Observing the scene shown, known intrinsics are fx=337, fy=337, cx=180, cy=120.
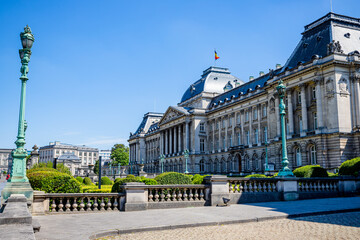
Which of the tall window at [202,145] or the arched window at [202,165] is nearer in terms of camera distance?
the arched window at [202,165]

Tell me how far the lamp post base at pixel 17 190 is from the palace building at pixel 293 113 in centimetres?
3745

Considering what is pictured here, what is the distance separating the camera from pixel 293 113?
4850cm

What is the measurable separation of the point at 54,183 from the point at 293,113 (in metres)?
40.7

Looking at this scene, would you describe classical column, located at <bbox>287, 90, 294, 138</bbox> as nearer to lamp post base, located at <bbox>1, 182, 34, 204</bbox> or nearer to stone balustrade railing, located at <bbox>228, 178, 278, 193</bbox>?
stone balustrade railing, located at <bbox>228, 178, 278, 193</bbox>

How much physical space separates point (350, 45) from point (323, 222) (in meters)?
41.7

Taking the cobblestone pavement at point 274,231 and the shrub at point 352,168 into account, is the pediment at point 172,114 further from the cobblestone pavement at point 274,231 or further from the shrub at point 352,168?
the cobblestone pavement at point 274,231

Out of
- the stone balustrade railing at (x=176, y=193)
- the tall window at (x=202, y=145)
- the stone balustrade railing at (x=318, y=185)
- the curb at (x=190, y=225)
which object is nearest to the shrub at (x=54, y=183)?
the stone balustrade railing at (x=176, y=193)

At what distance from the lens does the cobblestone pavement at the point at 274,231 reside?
27.5ft

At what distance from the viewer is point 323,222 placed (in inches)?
411

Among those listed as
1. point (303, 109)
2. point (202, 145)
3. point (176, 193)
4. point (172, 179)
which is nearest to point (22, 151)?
point (176, 193)

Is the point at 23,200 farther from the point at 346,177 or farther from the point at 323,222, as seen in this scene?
the point at 346,177

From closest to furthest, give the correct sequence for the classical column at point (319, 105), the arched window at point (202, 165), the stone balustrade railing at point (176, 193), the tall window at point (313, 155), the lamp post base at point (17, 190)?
the lamp post base at point (17, 190) < the stone balustrade railing at point (176, 193) < the classical column at point (319, 105) < the tall window at point (313, 155) < the arched window at point (202, 165)

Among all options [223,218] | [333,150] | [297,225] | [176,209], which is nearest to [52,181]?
[176,209]

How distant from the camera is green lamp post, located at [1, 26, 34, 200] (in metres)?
12.1
